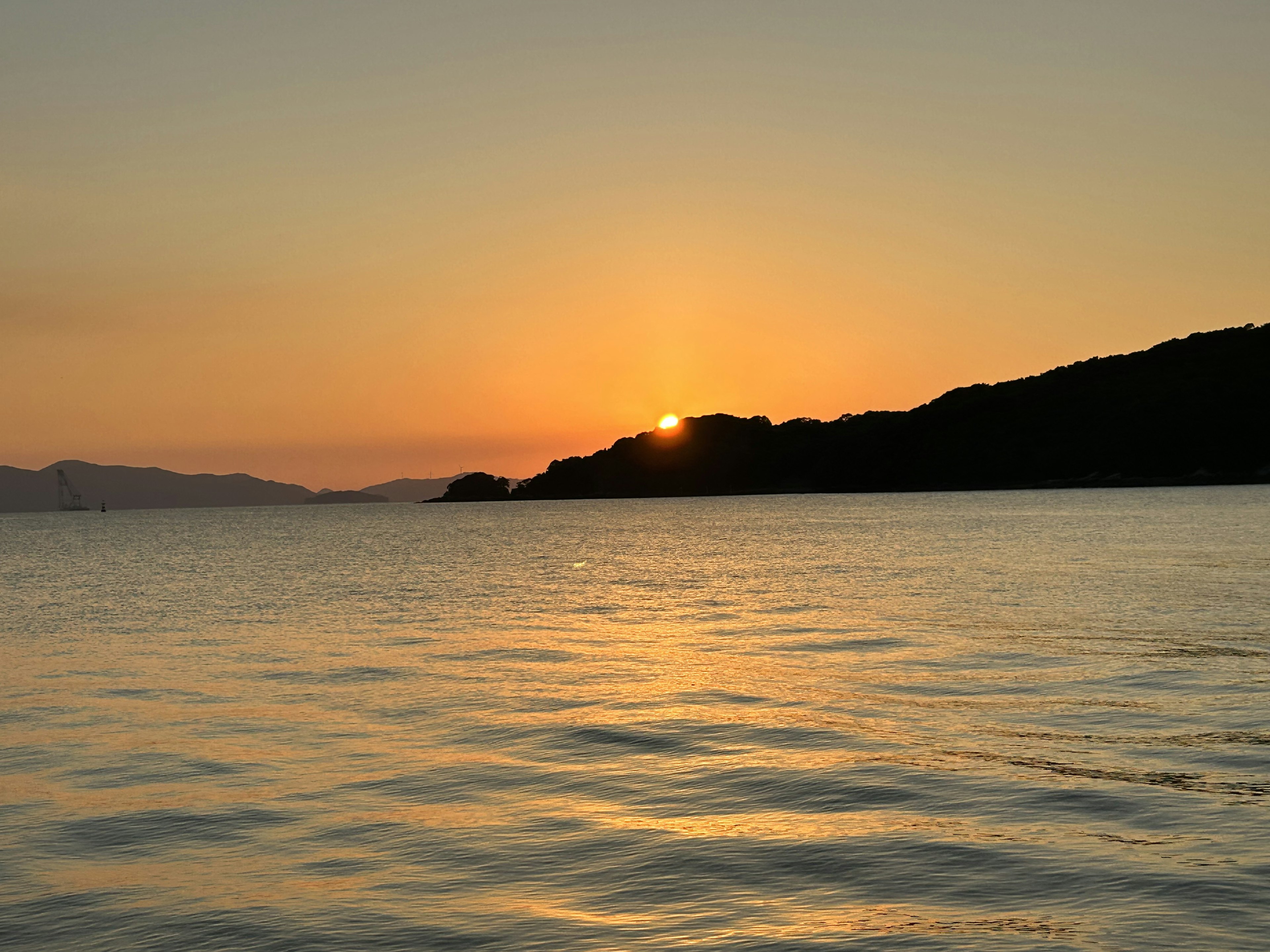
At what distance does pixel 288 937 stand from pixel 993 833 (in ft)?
24.1

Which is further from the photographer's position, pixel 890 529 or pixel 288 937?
pixel 890 529

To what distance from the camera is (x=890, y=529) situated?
110375 mm

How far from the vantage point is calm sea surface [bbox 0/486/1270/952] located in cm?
980

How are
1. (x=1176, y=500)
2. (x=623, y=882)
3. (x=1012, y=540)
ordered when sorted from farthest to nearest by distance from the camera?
(x=1176, y=500) < (x=1012, y=540) < (x=623, y=882)

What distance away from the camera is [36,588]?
61.4m

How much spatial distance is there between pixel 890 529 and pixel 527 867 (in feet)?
337

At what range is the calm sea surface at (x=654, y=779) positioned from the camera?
980 centimetres

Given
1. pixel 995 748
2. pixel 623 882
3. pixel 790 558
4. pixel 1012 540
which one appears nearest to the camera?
pixel 623 882

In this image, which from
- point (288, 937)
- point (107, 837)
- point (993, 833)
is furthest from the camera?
point (107, 837)

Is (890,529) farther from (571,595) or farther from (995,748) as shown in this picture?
(995,748)

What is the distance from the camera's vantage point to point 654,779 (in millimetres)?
15062

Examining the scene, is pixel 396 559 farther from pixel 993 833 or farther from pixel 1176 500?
pixel 1176 500

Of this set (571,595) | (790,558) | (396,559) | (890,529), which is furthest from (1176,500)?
(571,595)

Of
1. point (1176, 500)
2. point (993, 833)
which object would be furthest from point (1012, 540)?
point (1176, 500)
